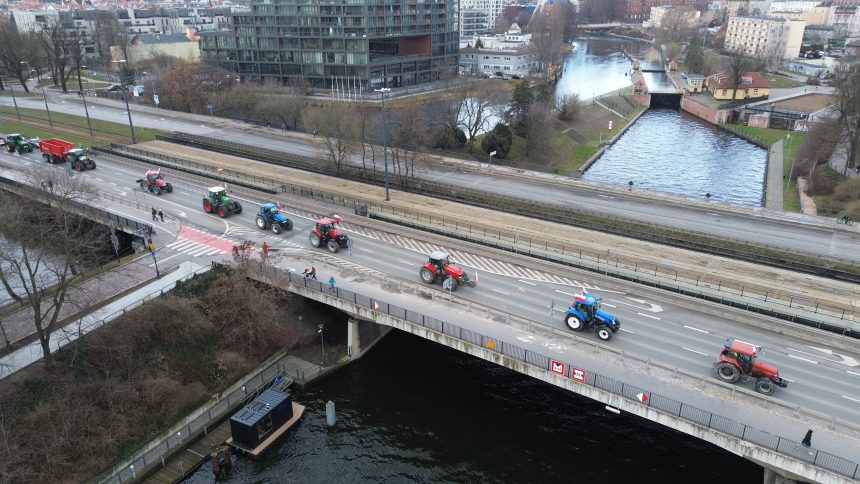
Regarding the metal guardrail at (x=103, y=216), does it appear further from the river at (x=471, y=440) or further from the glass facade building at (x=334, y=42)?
the glass facade building at (x=334, y=42)

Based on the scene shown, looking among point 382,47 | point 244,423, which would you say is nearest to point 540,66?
point 382,47

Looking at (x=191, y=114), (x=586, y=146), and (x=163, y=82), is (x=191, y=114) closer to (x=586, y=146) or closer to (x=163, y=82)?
(x=163, y=82)

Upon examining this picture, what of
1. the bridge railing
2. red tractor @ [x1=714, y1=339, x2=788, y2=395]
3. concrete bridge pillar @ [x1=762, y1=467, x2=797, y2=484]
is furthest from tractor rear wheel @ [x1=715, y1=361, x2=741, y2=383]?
concrete bridge pillar @ [x1=762, y1=467, x2=797, y2=484]

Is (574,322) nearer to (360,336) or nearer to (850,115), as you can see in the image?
(360,336)

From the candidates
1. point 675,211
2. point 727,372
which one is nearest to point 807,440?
point 727,372

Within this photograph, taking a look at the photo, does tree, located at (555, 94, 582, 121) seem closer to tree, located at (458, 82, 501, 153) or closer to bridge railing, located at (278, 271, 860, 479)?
tree, located at (458, 82, 501, 153)

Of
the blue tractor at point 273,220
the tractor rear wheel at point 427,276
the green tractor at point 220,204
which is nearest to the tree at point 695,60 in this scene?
the blue tractor at point 273,220
